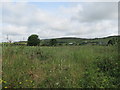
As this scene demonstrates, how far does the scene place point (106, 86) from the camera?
2473 millimetres

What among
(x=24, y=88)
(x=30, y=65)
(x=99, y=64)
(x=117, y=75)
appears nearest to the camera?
(x=24, y=88)

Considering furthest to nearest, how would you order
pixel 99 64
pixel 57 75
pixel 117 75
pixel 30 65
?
pixel 99 64
pixel 30 65
pixel 117 75
pixel 57 75

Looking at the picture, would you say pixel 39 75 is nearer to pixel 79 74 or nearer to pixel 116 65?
pixel 79 74

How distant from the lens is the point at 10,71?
2854 millimetres

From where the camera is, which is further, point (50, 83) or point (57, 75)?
point (57, 75)

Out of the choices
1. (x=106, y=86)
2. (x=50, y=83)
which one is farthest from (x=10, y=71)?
(x=106, y=86)

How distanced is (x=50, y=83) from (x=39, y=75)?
0.51 meters

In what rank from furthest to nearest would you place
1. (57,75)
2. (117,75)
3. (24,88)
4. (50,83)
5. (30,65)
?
(30,65) → (117,75) → (57,75) → (50,83) → (24,88)

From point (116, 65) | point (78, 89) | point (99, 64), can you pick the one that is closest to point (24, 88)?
point (78, 89)

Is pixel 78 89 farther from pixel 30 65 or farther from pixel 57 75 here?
pixel 30 65

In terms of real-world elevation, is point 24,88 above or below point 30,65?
below

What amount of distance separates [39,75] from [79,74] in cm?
122

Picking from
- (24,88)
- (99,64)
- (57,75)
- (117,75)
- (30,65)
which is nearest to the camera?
(24,88)

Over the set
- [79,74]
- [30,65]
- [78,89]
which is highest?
[30,65]
